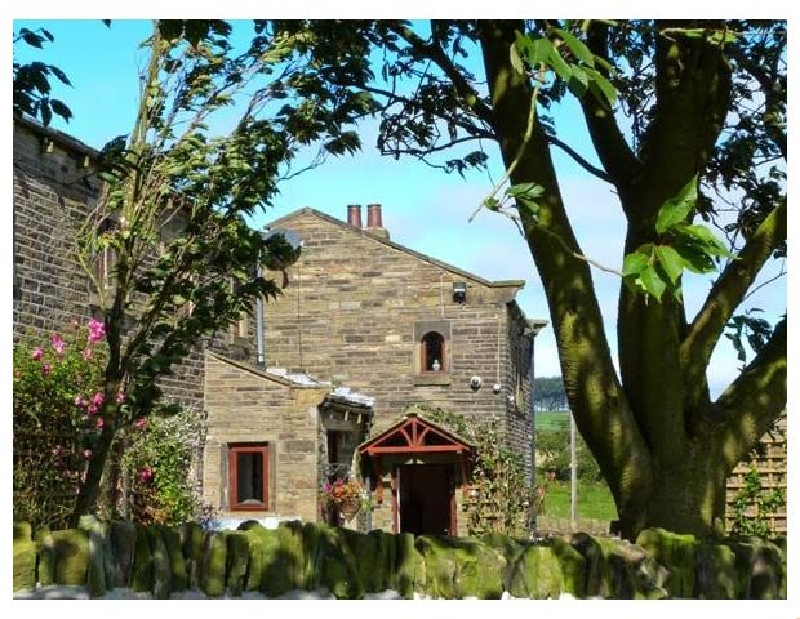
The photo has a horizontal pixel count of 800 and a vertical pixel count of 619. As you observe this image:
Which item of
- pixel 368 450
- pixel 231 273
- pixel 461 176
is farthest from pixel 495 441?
pixel 461 176

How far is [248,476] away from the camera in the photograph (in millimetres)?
19703

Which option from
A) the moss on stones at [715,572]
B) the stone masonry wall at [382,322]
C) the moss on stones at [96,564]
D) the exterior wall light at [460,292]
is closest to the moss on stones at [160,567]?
the moss on stones at [96,564]

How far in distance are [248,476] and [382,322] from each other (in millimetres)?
4938

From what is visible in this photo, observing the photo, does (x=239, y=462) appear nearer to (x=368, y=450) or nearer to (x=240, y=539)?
(x=368, y=450)

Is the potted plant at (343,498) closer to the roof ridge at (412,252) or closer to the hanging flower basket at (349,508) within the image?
the hanging flower basket at (349,508)

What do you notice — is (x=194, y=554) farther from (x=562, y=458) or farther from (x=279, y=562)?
A: (x=562, y=458)

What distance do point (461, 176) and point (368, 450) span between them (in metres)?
14.7

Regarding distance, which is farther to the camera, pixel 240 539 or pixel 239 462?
pixel 239 462

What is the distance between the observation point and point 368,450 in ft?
72.7

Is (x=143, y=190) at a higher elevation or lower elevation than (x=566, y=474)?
higher

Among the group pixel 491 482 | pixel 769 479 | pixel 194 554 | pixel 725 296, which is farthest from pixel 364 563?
pixel 491 482

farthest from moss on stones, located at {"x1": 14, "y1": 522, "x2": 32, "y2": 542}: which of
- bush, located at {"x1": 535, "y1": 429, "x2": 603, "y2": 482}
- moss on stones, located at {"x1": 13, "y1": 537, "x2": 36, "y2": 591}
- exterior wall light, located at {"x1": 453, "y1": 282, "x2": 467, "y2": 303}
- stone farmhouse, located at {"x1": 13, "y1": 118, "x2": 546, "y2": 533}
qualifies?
bush, located at {"x1": 535, "y1": 429, "x2": 603, "y2": 482}

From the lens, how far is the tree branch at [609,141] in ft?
21.9
